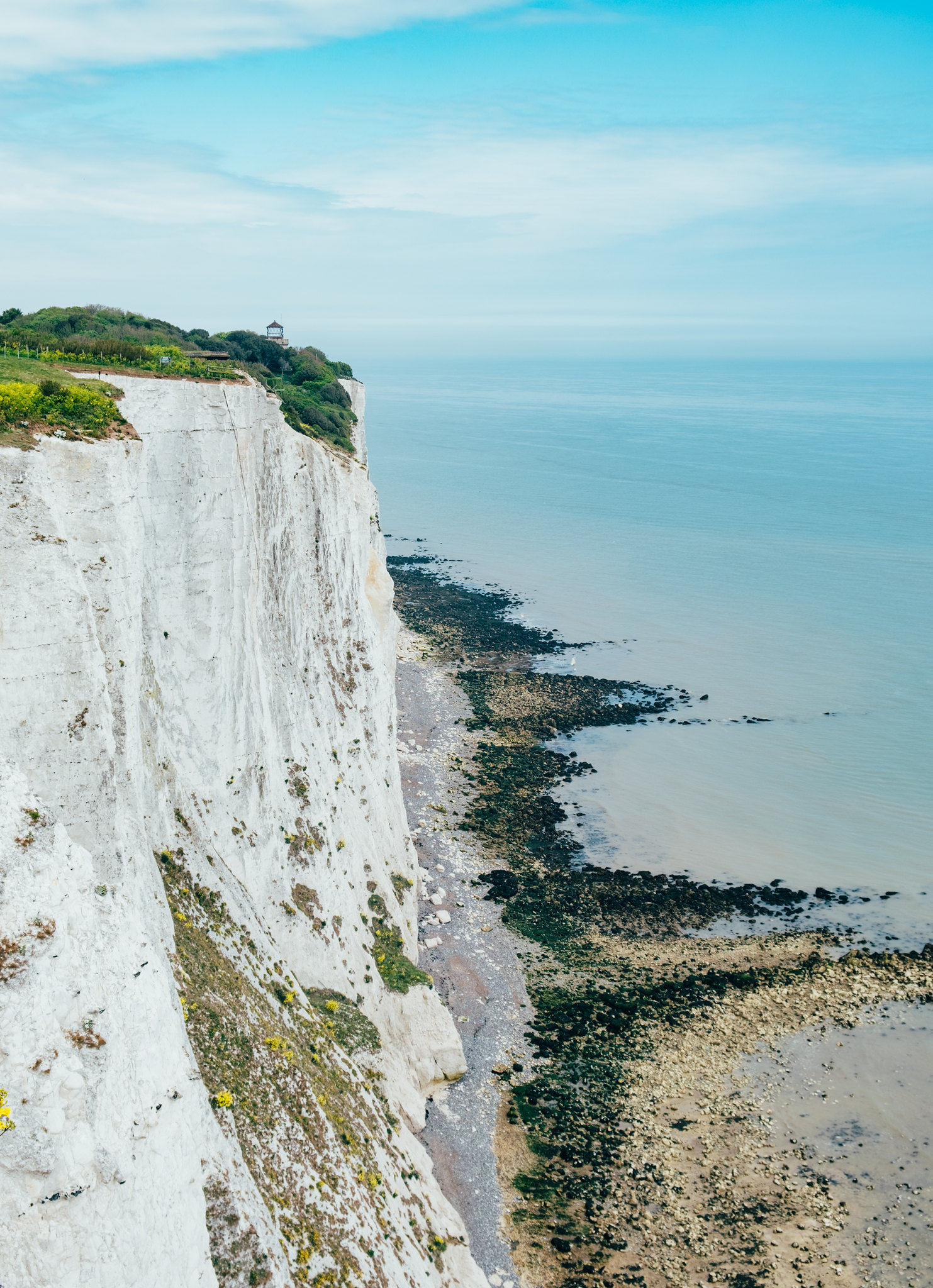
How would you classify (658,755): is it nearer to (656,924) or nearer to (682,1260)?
(656,924)

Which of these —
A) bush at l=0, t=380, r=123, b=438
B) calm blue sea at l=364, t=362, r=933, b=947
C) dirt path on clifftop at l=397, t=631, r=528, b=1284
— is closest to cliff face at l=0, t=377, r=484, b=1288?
bush at l=0, t=380, r=123, b=438

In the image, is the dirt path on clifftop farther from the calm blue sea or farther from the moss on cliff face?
the calm blue sea

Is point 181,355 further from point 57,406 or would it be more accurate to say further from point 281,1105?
point 281,1105

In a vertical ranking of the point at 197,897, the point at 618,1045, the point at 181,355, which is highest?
the point at 181,355

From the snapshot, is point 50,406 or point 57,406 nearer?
point 50,406

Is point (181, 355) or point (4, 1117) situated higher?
point (181, 355)

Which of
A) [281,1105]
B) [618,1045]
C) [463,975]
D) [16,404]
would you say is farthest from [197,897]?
[618,1045]
